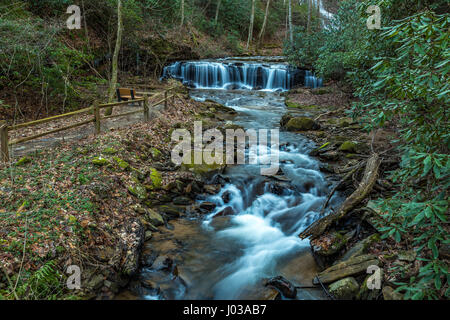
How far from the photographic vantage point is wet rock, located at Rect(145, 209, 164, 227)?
20.6 ft

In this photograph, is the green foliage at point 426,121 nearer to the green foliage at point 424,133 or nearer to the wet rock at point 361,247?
the green foliage at point 424,133

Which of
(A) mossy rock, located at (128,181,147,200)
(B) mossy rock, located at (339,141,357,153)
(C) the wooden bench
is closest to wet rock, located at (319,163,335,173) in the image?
(B) mossy rock, located at (339,141,357,153)

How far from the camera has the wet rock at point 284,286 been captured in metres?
4.66

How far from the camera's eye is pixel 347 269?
4711 millimetres

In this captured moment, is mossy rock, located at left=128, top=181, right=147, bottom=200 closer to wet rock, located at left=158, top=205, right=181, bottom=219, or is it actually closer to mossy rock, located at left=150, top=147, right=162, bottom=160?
wet rock, located at left=158, top=205, right=181, bottom=219

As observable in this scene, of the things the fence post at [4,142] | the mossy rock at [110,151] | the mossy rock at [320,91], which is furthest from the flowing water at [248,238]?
the mossy rock at [320,91]

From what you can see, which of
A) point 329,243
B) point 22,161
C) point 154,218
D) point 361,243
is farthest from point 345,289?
point 22,161

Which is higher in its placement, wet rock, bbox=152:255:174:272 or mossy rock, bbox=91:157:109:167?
mossy rock, bbox=91:157:109:167

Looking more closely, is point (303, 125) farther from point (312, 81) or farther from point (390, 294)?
point (312, 81)

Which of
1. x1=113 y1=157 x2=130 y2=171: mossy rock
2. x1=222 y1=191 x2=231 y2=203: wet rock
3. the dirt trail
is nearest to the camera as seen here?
the dirt trail

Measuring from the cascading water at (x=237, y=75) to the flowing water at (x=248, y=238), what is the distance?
43.9 feet

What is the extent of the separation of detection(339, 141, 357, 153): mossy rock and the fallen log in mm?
3163
